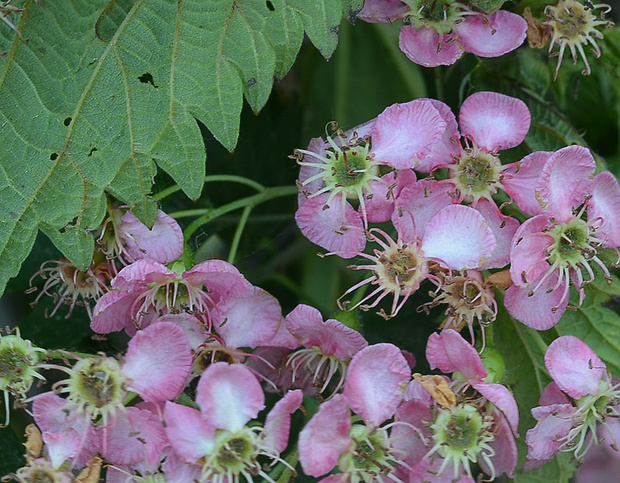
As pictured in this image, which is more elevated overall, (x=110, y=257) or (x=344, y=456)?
(x=110, y=257)

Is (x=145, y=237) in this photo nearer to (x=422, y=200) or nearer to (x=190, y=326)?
(x=190, y=326)

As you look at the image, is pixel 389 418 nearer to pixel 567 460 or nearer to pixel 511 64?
pixel 567 460

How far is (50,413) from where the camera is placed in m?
0.74

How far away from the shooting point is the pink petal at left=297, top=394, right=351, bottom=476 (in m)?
0.70

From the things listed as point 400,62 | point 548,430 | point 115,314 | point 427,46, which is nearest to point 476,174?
point 427,46

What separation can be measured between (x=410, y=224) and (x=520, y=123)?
14cm

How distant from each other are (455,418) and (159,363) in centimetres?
25

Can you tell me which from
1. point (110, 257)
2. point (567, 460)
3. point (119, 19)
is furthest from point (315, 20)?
point (567, 460)

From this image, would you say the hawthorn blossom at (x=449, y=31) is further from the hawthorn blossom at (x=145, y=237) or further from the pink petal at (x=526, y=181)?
the hawthorn blossom at (x=145, y=237)

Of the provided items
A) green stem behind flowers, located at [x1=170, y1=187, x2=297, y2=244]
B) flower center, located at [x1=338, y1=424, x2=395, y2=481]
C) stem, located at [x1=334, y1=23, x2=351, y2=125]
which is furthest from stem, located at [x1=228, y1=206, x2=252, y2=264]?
stem, located at [x1=334, y1=23, x2=351, y2=125]

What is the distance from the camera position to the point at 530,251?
0.75 meters

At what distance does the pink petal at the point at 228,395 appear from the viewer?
708 mm

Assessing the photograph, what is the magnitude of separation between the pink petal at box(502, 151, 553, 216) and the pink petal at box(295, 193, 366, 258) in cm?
14

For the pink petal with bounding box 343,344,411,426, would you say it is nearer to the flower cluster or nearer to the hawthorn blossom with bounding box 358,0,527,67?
the flower cluster
